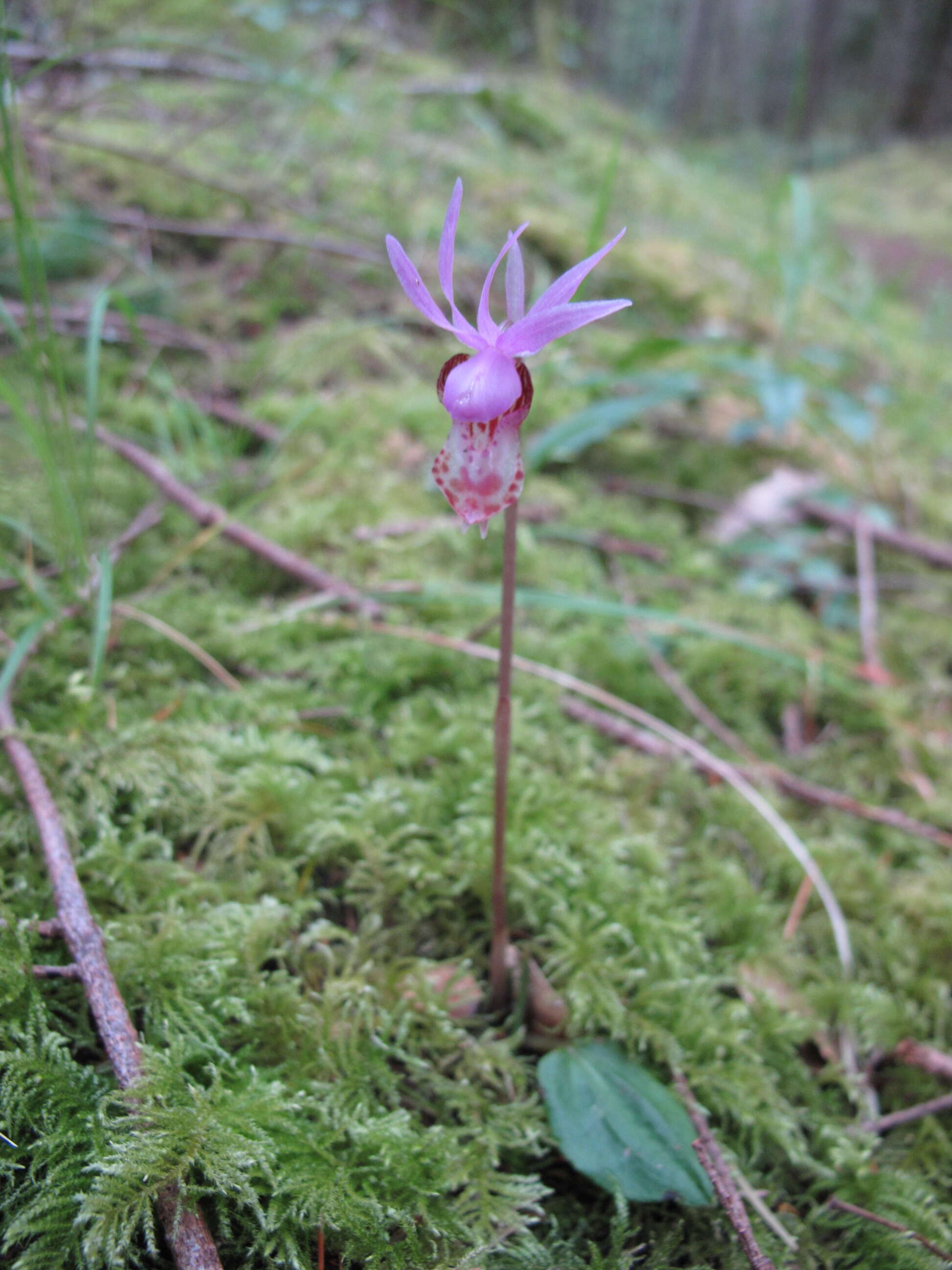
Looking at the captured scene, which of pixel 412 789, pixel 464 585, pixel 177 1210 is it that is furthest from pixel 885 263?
pixel 177 1210

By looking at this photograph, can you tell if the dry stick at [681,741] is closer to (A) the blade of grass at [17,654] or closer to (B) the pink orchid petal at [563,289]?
(A) the blade of grass at [17,654]

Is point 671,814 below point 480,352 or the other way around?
below

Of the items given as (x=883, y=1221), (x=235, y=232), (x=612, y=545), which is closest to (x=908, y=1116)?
(x=883, y=1221)

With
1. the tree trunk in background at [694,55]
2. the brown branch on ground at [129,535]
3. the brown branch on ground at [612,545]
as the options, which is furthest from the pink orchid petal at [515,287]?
the tree trunk in background at [694,55]

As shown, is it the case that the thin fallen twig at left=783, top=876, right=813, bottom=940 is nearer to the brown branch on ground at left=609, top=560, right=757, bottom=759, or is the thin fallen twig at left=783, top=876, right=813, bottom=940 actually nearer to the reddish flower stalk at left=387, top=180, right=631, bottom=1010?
the brown branch on ground at left=609, top=560, right=757, bottom=759

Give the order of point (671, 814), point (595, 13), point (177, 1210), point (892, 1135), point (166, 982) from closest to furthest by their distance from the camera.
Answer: point (177, 1210)
point (166, 982)
point (892, 1135)
point (671, 814)
point (595, 13)

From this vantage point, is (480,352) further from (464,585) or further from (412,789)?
(464,585)

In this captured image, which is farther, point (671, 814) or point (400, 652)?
point (400, 652)

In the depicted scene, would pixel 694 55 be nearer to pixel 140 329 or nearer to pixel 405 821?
pixel 140 329
